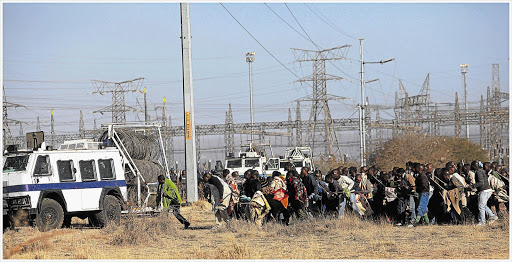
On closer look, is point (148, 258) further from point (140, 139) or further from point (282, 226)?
point (140, 139)

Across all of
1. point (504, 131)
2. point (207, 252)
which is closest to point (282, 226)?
point (207, 252)

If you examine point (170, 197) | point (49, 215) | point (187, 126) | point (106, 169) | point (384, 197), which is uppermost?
point (187, 126)

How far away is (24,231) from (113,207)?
2.58 meters

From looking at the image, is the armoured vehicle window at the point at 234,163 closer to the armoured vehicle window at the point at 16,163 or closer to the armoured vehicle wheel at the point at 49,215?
the armoured vehicle wheel at the point at 49,215

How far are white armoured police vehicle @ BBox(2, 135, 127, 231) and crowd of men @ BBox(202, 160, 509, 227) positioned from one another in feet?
8.83

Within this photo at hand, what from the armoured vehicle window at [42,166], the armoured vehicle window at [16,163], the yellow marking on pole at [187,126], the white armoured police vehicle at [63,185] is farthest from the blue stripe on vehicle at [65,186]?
the yellow marking on pole at [187,126]

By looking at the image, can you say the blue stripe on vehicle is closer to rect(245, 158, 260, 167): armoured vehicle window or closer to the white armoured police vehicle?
the white armoured police vehicle

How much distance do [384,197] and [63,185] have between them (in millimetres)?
8432

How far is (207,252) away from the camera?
14828mm

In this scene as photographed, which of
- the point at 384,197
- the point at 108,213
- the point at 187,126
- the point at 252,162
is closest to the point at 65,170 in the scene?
the point at 108,213

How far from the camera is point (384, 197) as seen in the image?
2080cm

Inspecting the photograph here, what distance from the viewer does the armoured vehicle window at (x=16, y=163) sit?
18.7 metres

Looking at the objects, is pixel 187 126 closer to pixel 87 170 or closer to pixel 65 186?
pixel 87 170

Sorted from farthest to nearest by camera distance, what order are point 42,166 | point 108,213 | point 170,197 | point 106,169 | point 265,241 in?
point 106,169 → point 108,213 → point 170,197 → point 42,166 → point 265,241
